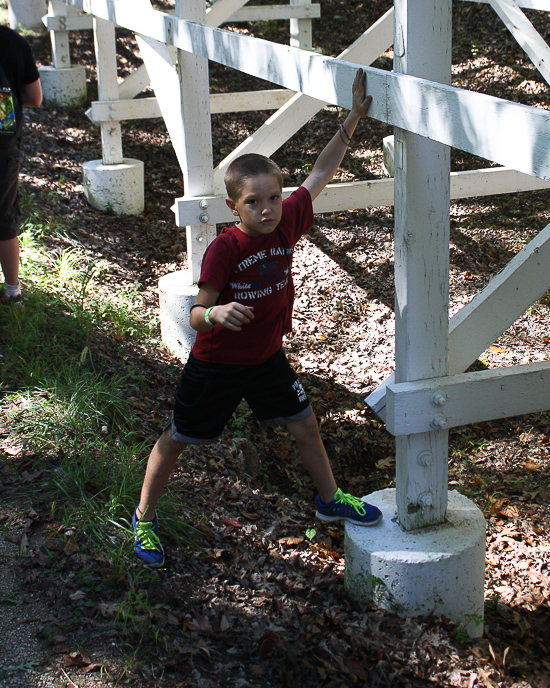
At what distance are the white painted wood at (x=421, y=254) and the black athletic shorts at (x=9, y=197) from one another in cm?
278

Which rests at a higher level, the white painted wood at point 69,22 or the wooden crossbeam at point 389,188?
the white painted wood at point 69,22

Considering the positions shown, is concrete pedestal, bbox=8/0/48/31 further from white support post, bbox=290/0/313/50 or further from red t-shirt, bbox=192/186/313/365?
red t-shirt, bbox=192/186/313/365

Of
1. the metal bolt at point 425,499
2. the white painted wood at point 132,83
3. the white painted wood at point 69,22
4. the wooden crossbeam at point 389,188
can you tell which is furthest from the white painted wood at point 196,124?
the white painted wood at point 69,22

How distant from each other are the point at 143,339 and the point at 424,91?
10.7 ft

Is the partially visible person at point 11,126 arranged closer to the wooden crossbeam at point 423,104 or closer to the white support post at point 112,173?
the wooden crossbeam at point 423,104

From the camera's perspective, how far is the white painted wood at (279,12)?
748 centimetres

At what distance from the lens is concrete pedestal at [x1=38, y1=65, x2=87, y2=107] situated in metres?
8.52

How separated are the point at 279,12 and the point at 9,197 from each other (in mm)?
4731

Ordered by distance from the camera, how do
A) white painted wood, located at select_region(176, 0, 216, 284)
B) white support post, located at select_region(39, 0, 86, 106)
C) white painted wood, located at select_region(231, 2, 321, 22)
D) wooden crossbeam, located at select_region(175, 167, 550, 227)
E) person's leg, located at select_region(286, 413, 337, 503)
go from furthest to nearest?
1. white support post, located at select_region(39, 0, 86, 106)
2. white painted wood, located at select_region(231, 2, 321, 22)
3. wooden crossbeam, located at select_region(175, 167, 550, 227)
4. white painted wood, located at select_region(176, 0, 216, 284)
5. person's leg, located at select_region(286, 413, 337, 503)

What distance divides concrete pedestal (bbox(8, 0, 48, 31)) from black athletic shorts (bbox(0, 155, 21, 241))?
7.34 metres

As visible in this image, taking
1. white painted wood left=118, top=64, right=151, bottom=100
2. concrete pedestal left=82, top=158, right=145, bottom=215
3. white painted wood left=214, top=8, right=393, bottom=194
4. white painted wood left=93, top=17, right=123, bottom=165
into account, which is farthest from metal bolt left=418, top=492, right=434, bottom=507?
white painted wood left=118, top=64, right=151, bottom=100

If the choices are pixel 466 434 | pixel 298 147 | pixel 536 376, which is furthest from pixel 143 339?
pixel 298 147

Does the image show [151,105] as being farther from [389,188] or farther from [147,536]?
[147,536]

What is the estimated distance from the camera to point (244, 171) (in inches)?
94.3
